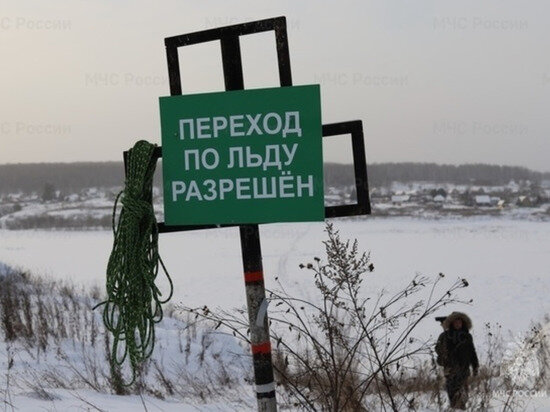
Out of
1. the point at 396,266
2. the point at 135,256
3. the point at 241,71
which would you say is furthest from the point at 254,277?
the point at 396,266

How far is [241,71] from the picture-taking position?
10.7 feet

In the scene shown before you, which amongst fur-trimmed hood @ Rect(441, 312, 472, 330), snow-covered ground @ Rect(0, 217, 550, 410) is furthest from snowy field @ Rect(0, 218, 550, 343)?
fur-trimmed hood @ Rect(441, 312, 472, 330)

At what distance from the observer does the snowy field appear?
18.3 m

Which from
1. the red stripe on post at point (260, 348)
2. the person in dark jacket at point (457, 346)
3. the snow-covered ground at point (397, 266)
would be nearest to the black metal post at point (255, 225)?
the red stripe on post at point (260, 348)

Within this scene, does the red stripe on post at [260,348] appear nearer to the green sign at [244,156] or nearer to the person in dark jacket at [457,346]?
the green sign at [244,156]

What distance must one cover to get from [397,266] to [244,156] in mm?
24482

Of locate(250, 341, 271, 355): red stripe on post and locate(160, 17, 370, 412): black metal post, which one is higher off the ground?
locate(160, 17, 370, 412): black metal post

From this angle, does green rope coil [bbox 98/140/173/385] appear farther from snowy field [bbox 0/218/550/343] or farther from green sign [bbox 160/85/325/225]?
snowy field [bbox 0/218/550/343]

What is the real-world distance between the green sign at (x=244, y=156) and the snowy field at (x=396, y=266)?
36.4ft

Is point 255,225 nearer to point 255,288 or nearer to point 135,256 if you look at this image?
point 255,288

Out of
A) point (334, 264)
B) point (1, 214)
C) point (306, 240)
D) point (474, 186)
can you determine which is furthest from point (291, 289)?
point (474, 186)

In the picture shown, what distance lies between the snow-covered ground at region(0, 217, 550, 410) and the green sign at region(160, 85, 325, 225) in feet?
7.29

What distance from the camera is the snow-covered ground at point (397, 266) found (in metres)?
17.9

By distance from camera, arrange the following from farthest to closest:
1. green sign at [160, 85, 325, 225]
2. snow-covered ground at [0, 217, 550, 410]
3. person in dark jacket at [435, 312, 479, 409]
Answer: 1. snow-covered ground at [0, 217, 550, 410]
2. person in dark jacket at [435, 312, 479, 409]
3. green sign at [160, 85, 325, 225]
